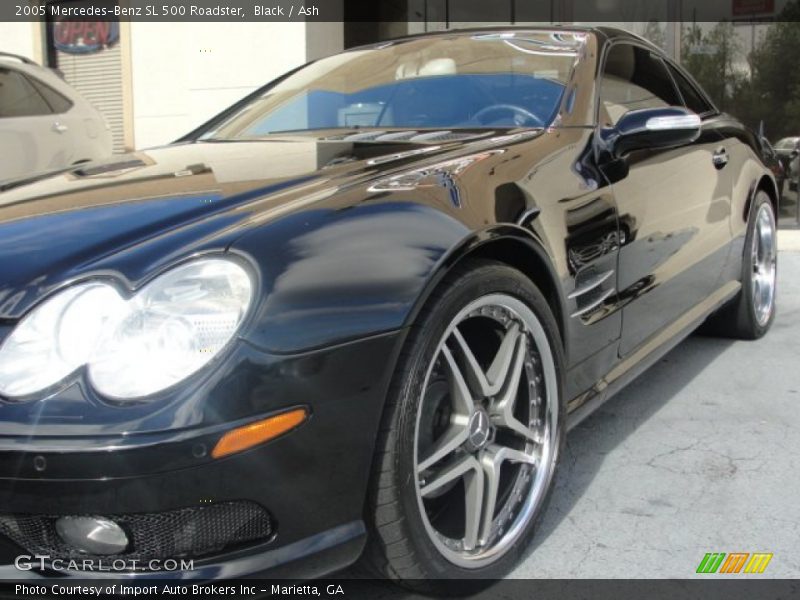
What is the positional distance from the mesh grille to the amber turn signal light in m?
0.11

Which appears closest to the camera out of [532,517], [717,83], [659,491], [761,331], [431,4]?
[532,517]

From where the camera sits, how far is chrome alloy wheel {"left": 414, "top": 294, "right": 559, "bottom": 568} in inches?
76.8

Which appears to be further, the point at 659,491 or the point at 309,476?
the point at 659,491

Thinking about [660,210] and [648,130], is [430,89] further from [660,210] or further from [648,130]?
[660,210]

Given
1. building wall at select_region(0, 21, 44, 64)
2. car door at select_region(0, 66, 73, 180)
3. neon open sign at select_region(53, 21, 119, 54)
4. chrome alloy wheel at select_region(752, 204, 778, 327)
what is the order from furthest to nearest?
building wall at select_region(0, 21, 44, 64)
neon open sign at select_region(53, 21, 119, 54)
car door at select_region(0, 66, 73, 180)
chrome alloy wheel at select_region(752, 204, 778, 327)

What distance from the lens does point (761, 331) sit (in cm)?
445

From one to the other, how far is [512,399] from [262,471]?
32.4 inches

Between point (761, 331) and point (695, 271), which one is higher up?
point (695, 271)

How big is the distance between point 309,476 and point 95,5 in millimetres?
10177

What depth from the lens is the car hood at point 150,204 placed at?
5.30 ft

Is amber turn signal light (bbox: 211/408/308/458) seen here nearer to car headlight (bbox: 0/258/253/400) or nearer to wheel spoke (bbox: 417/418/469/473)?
car headlight (bbox: 0/258/253/400)

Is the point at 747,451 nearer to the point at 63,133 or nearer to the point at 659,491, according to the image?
the point at 659,491

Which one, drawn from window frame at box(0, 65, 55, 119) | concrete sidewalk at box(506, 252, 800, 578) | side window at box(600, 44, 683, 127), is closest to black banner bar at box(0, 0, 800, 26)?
window frame at box(0, 65, 55, 119)

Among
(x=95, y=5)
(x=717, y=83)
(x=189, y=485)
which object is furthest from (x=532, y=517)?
(x=95, y=5)
